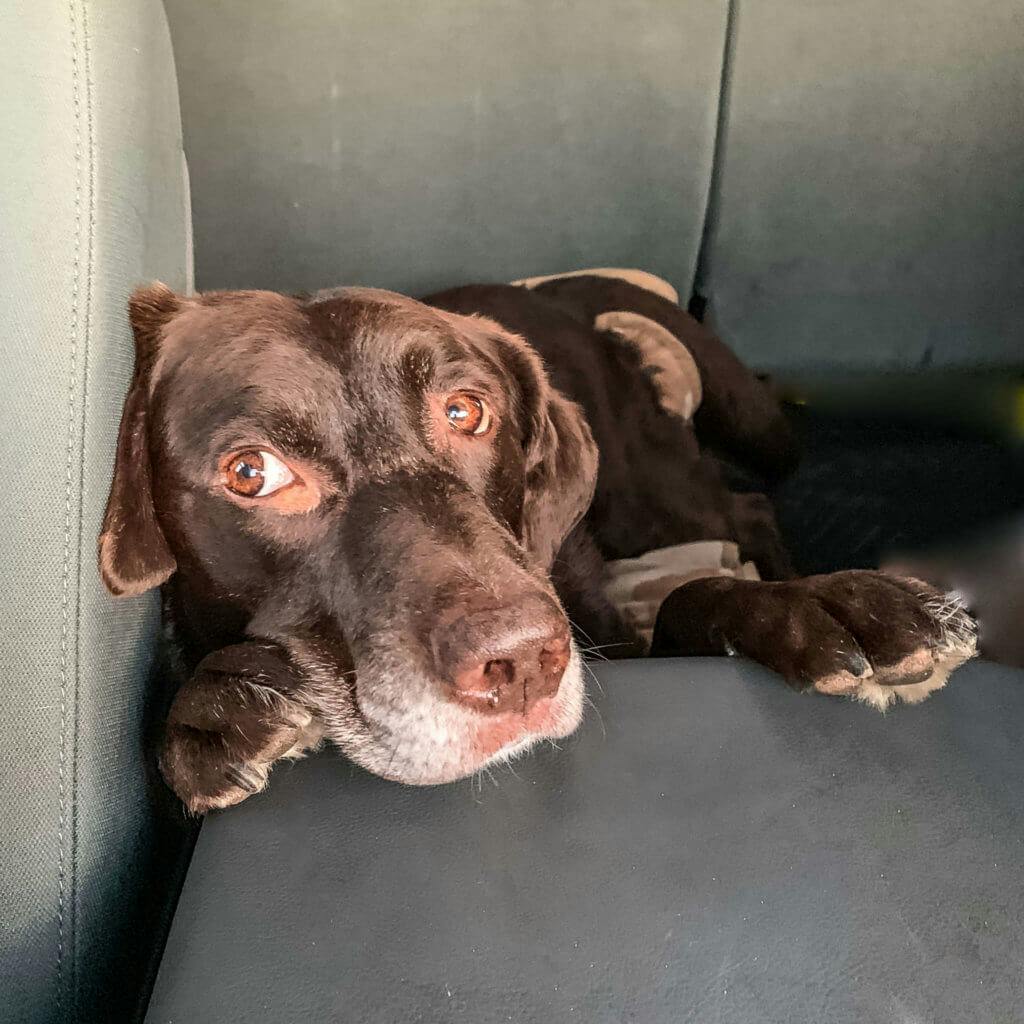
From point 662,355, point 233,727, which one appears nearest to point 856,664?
point 233,727

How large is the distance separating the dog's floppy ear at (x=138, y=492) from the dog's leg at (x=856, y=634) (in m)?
0.92

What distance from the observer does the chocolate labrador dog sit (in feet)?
3.59

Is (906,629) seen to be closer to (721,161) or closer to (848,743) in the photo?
(848,743)

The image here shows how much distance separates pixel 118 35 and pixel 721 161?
172 cm

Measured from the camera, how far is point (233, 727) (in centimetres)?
116

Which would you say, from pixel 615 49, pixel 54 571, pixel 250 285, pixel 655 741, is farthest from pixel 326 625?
pixel 615 49

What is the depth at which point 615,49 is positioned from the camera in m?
2.16

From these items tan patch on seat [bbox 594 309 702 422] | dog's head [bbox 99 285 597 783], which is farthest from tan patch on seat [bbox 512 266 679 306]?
dog's head [bbox 99 285 597 783]

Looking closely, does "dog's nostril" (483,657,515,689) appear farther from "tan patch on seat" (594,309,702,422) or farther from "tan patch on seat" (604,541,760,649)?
"tan patch on seat" (594,309,702,422)

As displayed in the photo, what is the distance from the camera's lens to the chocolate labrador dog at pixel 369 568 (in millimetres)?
1094

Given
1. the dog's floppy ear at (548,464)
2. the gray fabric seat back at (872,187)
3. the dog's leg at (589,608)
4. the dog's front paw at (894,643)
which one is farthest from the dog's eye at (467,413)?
the gray fabric seat back at (872,187)

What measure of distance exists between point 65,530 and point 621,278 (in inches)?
70.9

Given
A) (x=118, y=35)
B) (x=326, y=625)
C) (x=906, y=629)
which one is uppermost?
(x=118, y=35)

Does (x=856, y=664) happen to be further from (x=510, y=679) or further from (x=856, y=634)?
(x=510, y=679)
